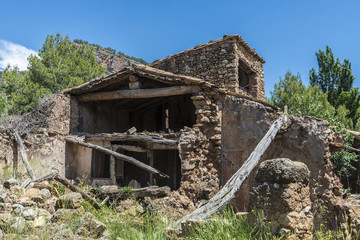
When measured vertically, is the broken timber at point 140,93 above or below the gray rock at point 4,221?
above

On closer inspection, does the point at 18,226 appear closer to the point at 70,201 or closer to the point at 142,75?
the point at 70,201

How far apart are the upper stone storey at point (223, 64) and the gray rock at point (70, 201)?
266 inches

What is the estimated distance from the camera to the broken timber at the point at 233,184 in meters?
5.53

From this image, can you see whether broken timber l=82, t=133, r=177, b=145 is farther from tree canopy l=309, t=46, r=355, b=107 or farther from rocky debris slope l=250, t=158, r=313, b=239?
tree canopy l=309, t=46, r=355, b=107

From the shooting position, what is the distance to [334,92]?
65.1 ft

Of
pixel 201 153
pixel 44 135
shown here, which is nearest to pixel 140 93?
pixel 201 153

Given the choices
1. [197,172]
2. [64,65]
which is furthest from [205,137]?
[64,65]

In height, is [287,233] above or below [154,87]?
below

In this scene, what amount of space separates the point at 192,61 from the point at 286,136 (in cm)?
561

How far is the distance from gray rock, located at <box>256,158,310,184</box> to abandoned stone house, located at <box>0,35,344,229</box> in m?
3.83

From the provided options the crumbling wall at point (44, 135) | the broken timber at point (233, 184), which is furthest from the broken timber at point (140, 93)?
the broken timber at point (233, 184)

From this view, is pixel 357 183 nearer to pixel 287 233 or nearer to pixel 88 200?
pixel 287 233

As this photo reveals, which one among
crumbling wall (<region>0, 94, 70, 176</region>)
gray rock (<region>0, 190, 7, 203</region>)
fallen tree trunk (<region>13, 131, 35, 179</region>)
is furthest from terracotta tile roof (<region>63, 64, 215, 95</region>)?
gray rock (<region>0, 190, 7, 203</region>)

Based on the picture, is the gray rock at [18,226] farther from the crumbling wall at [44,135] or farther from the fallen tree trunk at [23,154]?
the crumbling wall at [44,135]
